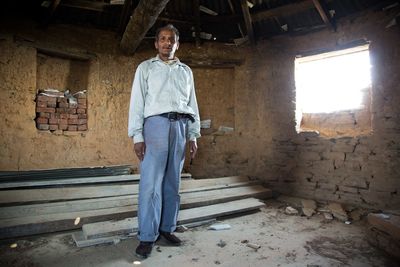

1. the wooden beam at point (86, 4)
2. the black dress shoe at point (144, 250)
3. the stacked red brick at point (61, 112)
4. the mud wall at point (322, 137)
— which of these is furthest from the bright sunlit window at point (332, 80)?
the stacked red brick at point (61, 112)

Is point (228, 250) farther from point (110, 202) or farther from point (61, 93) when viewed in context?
point (61, 93)

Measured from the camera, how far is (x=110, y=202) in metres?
3.10

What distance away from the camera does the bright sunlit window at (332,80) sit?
4.12 metres

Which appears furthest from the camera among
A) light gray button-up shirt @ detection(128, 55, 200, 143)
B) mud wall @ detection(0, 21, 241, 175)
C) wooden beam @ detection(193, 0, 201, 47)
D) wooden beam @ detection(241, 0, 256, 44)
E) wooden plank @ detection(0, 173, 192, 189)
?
wooden beam @ detection(193, 0, 201, 47)

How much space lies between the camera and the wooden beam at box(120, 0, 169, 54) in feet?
10.1

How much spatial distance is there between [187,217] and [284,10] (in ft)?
11.2

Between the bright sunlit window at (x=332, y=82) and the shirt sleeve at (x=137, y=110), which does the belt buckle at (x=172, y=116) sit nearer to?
the shirt sleeve at (x=137, y=110)

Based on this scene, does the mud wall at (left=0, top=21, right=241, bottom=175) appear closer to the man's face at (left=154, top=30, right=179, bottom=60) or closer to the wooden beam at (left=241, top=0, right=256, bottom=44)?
the wooden beam at (left=241, top=0, right=256, bottom=44)

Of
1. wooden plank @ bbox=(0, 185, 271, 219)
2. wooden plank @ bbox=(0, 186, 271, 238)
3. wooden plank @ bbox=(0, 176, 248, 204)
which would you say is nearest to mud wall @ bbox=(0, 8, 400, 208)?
wooden plank @ bbox=(0, 185, 271, 219)

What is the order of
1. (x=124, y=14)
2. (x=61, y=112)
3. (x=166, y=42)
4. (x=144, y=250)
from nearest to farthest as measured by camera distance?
(x=144, y=250), (x=166, y=42), (x=124, y=14), (x=61, y=112)

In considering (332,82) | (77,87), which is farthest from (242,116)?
(77,87)

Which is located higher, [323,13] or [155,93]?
[323,13]

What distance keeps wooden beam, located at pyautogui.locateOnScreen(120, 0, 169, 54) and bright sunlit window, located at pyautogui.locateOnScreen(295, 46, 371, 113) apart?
2512 millimetres

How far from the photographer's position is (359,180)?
12.6 feet
